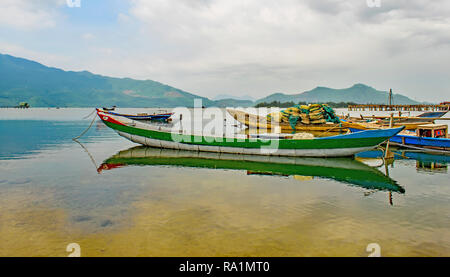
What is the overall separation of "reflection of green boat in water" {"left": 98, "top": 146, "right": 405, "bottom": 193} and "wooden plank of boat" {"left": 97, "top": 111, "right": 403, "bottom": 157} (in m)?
0.51

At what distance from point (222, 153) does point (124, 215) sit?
42.1ft

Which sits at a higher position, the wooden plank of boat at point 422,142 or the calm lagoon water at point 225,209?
the wooden plank of boat at point 422,142

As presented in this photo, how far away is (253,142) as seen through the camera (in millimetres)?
19125

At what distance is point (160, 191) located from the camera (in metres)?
11.3

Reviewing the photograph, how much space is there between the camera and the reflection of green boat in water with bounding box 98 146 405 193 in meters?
13.5

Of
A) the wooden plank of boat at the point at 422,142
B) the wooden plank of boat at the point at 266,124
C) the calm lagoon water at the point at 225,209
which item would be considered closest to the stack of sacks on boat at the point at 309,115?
the wooden plank of boat at the point at 266,124

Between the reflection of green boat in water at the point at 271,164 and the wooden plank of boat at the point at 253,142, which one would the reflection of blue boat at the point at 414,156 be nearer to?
the reflection of green boat in water at the point at 271,164

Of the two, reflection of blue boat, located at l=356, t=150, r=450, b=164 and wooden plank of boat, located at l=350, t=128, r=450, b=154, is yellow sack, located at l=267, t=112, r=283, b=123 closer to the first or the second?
wooden plank of boat, located at l=350, t=128, r=450, b=154
